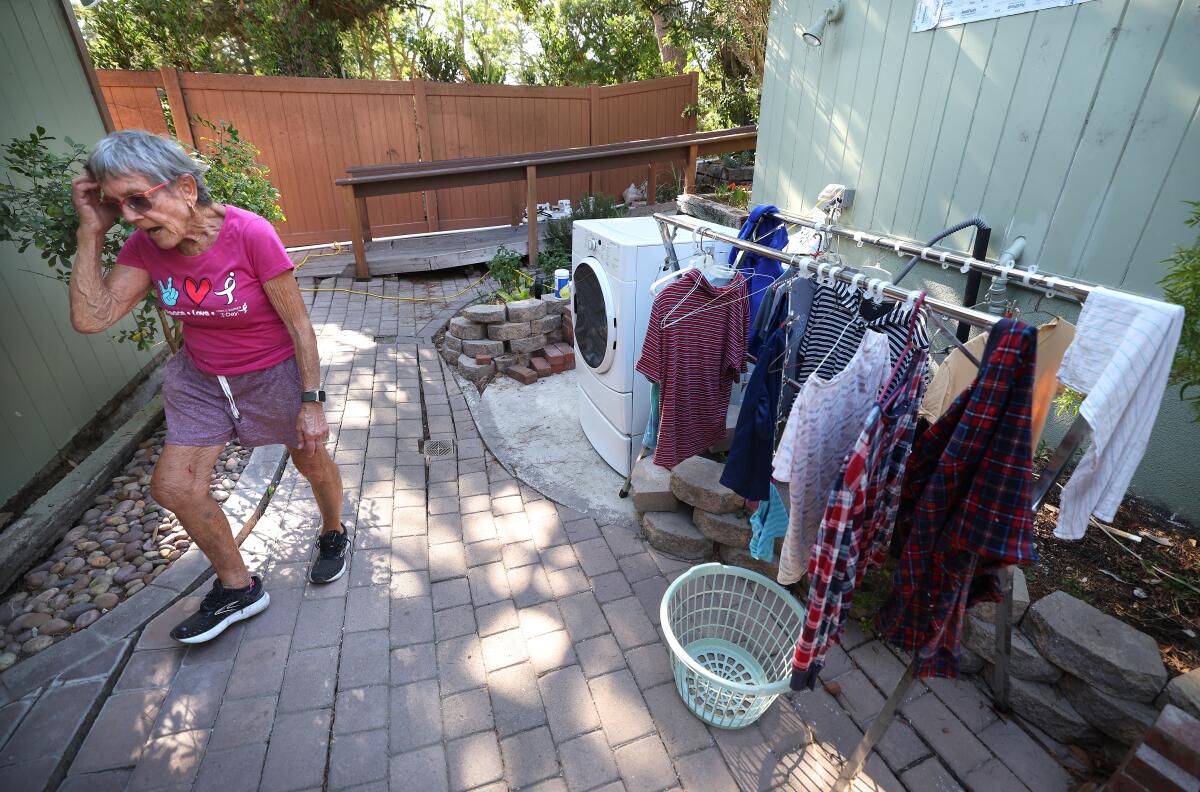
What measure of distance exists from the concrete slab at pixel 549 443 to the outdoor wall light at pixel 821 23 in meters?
2.75

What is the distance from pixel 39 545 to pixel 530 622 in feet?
6.93

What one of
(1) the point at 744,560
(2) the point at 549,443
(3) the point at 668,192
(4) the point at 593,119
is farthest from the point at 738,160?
(1) the point at 744,560

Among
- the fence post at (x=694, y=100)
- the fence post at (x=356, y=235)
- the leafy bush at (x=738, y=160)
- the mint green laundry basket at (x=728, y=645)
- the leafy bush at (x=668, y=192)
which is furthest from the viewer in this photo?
the fence post at (x=694, y=100)

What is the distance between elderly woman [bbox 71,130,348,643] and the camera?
5.13ft

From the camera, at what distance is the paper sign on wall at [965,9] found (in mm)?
2393

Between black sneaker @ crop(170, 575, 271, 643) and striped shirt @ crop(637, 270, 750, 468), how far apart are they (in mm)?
1650

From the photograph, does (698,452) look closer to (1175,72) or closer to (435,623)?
(435,623)

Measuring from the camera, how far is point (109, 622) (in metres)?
1.96

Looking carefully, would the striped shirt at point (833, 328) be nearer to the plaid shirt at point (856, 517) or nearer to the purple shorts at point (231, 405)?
the plaid shirt at point (856, 517)

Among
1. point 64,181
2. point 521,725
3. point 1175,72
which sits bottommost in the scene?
point 521,725

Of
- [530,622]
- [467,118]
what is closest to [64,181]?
[530,622]

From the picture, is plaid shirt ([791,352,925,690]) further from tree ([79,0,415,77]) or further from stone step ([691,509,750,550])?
tree ([79,0,415,77])

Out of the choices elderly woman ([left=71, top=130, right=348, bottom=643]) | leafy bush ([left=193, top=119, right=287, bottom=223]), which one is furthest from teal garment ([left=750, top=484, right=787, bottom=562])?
leafy bush ([left=193, top=119, right=287, bottom=223])

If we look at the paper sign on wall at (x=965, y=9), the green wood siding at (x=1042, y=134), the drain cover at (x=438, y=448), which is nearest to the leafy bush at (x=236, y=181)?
the drain cover at (x=438, y=448)
